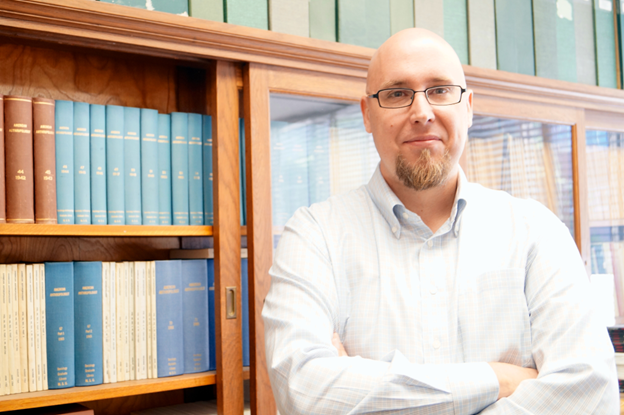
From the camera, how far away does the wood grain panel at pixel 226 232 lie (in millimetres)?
1477

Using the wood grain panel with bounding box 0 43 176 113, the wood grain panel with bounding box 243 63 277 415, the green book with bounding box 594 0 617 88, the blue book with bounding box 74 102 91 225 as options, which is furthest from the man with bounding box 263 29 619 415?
the green book with bounding box 594 0 617 88

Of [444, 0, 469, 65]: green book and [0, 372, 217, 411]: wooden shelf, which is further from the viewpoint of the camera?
[444, 0, 469, 65]: green book

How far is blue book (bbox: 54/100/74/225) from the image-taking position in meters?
1.38

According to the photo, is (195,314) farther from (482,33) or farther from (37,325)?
(482,33)

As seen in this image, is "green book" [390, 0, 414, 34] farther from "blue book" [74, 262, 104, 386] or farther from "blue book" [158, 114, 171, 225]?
"blue book" [74, 262, 104, 386]

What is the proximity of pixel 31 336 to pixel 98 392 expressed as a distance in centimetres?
21

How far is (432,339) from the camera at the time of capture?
117 centimetres

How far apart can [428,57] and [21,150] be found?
3.23 ft

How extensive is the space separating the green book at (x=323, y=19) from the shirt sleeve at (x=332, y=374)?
771 millimetres

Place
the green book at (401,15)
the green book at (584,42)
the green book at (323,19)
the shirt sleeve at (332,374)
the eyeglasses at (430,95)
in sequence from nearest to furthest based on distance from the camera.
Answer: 1. the shirt sleeve at (332,374)
2. the eyeglasses at (430,95)
3. the green book at (323,19)
4. the green book at (401,15)
5. the green book at (584,42)

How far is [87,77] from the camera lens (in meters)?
1.60

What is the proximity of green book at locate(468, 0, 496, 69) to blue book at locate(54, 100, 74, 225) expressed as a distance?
4.18ft

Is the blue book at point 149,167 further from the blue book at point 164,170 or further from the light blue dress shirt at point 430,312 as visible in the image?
the light blue dress shirt at point 430,312

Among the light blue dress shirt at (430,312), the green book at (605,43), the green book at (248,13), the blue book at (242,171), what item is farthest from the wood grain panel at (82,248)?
the green book at (605,43)
